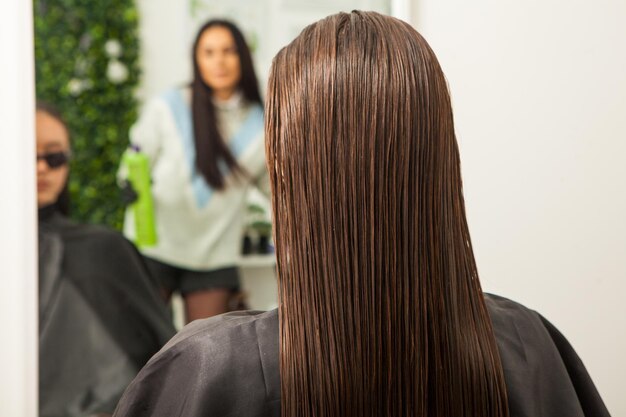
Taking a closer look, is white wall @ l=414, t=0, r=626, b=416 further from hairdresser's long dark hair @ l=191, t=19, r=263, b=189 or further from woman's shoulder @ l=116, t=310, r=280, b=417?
woman's shoulder @ l=116, t=310, r=280, b=417

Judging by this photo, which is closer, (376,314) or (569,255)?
(376,314)

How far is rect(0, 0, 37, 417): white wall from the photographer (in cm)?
146

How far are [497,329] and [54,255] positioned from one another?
1004 millimetres

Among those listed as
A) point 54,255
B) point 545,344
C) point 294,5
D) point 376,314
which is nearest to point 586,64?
point 294,5

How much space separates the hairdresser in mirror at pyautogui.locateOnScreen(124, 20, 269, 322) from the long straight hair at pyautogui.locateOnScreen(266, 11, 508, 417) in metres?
0.76

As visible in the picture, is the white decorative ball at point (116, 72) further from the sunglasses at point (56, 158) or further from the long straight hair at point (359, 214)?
the long straight hair at point (359, 214)

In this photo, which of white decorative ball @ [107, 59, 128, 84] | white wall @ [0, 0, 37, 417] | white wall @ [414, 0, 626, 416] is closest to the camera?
white wall @ [0, 0, 37, 417]

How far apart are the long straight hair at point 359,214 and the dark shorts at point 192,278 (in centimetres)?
79

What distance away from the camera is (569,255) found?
199 cm

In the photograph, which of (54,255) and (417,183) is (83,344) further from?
(417,183)

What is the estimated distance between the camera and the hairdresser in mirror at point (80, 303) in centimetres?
152

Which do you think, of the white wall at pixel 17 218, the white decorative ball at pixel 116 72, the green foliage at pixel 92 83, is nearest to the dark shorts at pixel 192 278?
the green foliage at pixel 92 83

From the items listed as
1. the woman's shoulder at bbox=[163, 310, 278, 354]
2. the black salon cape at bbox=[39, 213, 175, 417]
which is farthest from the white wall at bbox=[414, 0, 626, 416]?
the woman's shoulder at bbox=[163, 310, 278, 354]

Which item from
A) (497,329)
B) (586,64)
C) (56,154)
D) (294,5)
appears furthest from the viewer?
(586,64)
